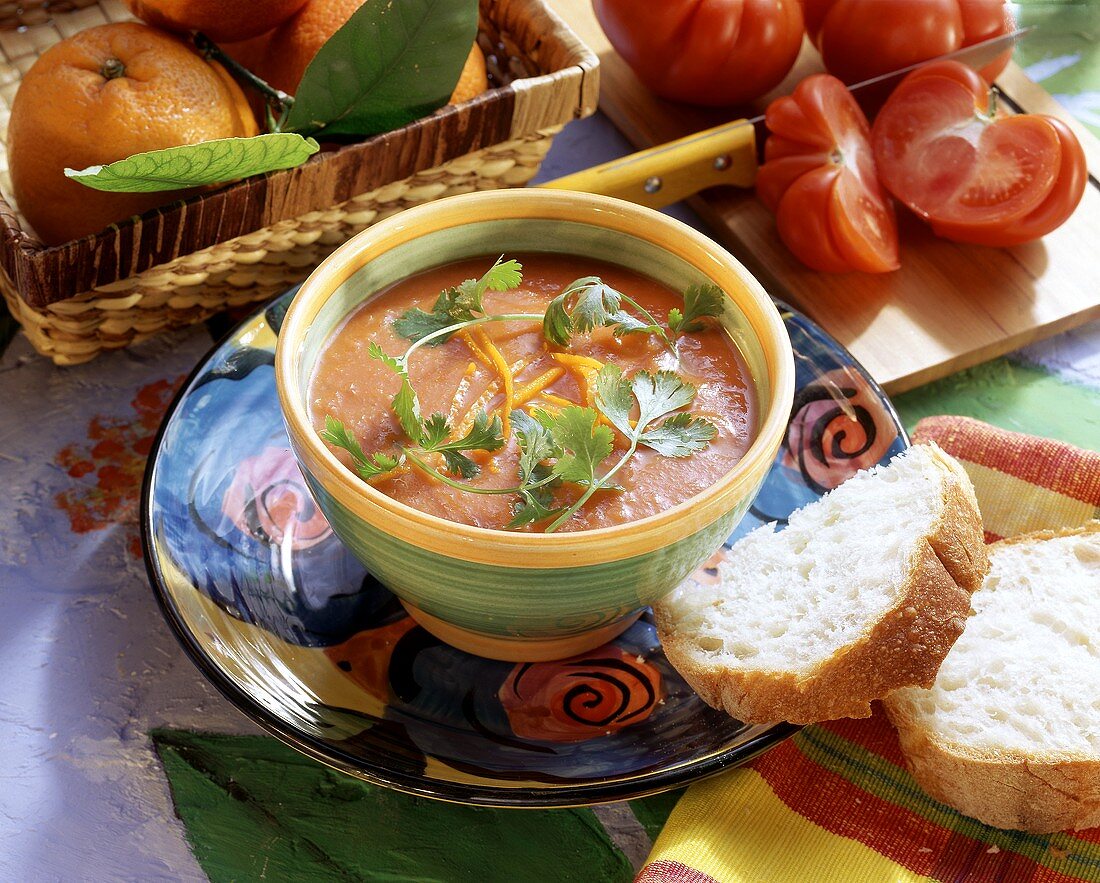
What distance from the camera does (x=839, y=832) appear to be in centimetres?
182

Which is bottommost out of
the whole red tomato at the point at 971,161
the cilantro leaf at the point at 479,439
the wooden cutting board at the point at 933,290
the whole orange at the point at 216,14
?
the wooden cutting board at the point at 933,290

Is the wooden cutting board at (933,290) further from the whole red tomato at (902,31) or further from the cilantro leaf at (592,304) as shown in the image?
the cilantro leaf at (592,304)

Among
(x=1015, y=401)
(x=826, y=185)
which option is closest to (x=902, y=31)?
(x=826, y=185)

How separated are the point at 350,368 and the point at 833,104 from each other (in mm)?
1446

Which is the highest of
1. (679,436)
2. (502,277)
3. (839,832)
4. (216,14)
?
(216,14)

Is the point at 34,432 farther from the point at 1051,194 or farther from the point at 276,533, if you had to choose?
the point at 1051,194

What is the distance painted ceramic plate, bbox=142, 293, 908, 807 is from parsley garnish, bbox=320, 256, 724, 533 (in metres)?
0.35

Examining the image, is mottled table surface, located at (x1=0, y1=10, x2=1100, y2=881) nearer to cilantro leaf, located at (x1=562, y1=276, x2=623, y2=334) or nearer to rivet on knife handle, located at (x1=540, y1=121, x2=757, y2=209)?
cilantro leaf, located at (x1=562, y1=276, x2=623, y2=334)

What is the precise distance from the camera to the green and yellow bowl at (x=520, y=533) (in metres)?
1.60

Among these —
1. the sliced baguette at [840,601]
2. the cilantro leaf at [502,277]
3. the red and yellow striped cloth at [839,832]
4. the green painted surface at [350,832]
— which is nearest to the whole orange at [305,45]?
the cilantro leaf at [502,277]

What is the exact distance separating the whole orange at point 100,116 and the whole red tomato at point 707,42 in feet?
3.63

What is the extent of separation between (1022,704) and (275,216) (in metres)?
1.56

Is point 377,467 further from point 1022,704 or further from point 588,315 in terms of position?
point 1022,704

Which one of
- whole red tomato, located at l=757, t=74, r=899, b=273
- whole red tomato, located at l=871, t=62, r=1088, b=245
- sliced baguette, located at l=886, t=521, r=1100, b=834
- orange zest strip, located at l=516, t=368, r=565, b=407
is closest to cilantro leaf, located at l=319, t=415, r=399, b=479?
orange zest strip, located at l=516, t=368, r=565, b=407
